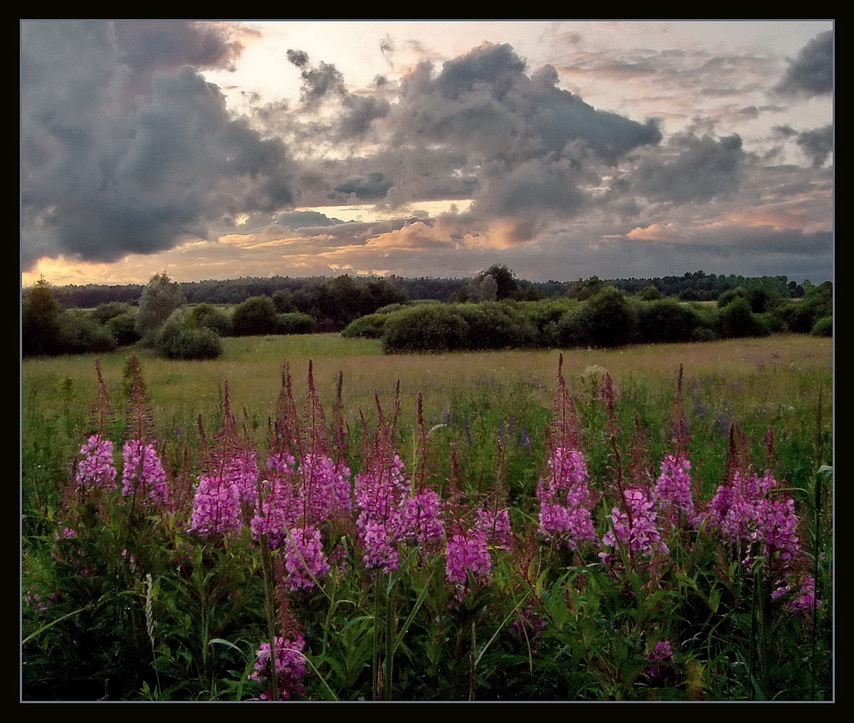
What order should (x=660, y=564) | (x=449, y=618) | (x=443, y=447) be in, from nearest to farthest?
1. (x=449, y=618)
2. (x=660, y=564)
3. (x=443, y=447)

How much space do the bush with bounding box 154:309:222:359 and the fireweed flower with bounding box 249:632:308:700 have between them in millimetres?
1984

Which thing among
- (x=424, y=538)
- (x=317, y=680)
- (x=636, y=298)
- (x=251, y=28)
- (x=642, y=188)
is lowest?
(x=317, y=680)

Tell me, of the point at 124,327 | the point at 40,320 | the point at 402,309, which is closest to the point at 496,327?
the point at 402,309

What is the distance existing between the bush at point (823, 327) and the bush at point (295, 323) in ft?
9.05

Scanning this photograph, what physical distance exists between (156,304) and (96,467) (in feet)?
3.54

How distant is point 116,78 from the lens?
4.07 meters

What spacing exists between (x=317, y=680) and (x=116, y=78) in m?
3.24

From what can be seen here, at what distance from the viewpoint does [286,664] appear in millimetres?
2807

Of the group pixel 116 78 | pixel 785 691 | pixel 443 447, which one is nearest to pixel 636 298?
pixel 443 447

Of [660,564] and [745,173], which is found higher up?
[745,173]

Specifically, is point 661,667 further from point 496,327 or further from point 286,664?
point 496,327

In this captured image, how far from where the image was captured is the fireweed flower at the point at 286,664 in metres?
2.78

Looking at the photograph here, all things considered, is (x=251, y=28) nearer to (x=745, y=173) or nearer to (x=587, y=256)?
(x=587, y=256)
